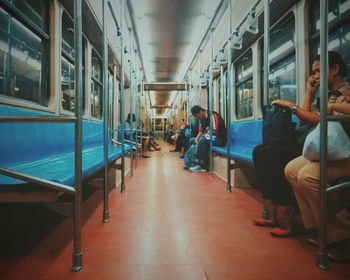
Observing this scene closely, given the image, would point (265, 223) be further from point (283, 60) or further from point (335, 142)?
point (283, 60)

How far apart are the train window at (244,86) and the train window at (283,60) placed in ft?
3.17

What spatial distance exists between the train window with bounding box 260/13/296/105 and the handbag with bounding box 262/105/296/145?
1378 millimetres

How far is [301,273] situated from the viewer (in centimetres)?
139

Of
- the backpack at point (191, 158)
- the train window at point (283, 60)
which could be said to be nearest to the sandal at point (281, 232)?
the train window at point (283, 60)

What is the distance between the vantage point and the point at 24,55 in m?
2.47

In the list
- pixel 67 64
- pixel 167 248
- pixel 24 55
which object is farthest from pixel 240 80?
pixel 167 248

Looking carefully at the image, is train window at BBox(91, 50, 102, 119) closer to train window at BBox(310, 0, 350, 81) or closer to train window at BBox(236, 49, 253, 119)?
train window at BBox(236, 49, 253, 119)

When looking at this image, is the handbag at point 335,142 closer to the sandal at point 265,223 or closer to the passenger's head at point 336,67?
the passenger's head at point 336,67

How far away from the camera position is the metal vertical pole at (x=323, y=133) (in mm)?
1417

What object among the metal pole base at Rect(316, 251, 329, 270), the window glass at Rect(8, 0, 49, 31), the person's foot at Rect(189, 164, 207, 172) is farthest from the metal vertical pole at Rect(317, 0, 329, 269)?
the person's foot at Rect(189, 164, 207, 172)

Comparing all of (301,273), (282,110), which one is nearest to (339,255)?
(301,273)

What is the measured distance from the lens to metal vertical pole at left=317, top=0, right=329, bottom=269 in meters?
1.42

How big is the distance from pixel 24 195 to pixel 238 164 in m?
2.64

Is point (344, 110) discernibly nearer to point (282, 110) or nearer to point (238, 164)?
point (282, 110)
